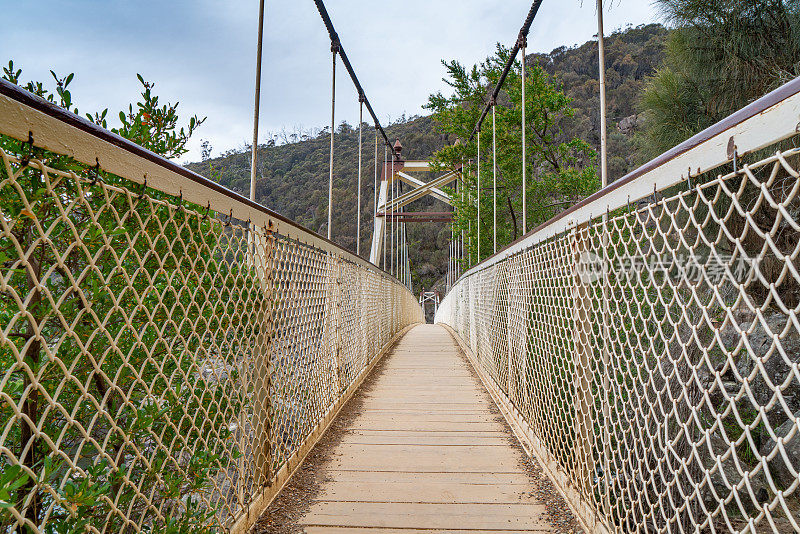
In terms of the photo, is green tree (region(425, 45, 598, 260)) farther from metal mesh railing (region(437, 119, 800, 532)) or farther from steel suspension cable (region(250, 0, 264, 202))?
steel suspension cable (region(250, 0, 264, 202))

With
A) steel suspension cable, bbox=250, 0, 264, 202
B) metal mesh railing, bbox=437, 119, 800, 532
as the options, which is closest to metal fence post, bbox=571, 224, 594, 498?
metal mesh railing, bbox=437, 119, 800, 532

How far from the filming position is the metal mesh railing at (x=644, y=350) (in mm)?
627

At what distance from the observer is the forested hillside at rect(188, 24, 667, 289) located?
19.2 meters

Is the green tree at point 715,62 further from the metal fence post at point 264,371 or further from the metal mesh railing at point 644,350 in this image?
the metal fence post at point 264,371

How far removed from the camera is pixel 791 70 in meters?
3.38

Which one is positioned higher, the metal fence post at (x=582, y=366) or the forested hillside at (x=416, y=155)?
the forested hillside at (x=416, y=155)

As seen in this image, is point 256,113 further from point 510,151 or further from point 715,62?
point 510,151

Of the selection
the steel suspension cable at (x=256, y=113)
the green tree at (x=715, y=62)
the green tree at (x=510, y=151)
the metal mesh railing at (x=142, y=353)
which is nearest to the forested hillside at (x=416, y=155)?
the green tree at (x=510, y=151)

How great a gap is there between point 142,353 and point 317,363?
3.62 ft

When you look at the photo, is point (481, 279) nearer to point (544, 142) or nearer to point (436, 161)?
point (544, 142)

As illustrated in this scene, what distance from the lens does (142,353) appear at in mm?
955

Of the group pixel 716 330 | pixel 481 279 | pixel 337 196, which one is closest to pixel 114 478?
pixel 716 330

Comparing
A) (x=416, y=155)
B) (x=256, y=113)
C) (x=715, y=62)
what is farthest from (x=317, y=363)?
(x=416, y=155)

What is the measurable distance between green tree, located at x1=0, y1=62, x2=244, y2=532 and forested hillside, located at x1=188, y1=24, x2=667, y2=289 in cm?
1724
